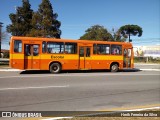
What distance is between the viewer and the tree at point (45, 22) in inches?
1857

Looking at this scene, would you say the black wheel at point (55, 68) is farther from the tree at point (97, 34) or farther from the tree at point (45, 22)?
the tree at point (97, 34)

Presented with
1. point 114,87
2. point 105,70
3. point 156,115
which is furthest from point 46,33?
point 156,115

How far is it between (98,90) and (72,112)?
15.8 feet

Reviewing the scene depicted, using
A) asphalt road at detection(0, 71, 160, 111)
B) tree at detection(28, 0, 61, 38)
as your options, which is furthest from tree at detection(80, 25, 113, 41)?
asphalt road at detection(0, 71, 160, 111)

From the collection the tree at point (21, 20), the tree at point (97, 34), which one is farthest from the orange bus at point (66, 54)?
the tree at point (97, 34)

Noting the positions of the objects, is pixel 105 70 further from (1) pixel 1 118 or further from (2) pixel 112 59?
(1) pixel 1 118

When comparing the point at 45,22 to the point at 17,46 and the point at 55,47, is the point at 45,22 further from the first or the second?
the point at 17,46

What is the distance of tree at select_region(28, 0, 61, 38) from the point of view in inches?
1857

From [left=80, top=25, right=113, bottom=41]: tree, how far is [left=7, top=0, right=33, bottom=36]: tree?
91.3 feet

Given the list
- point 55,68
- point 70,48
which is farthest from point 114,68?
point 55,68

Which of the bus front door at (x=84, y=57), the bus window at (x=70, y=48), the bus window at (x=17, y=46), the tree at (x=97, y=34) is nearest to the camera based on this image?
the bus window at (x=17, y=46)

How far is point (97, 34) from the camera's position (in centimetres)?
8175

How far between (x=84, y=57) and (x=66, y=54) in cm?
163

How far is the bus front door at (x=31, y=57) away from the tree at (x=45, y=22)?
81.5ft
